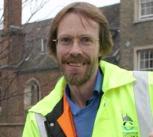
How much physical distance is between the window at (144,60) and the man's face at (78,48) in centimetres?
2418

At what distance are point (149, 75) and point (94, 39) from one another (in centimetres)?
32


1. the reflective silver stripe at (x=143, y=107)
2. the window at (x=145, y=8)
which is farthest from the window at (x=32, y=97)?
the reflective silver stripe at (x=143, y=107)

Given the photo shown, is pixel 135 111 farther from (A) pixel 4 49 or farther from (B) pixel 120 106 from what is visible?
(A) pixel 4 49

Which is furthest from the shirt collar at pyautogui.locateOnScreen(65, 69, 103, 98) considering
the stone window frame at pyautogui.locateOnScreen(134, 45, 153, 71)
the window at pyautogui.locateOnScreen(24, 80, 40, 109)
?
the stone window frame at pyautogui.locateOnScreen(134, 45, 153, 71)

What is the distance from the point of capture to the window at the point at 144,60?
26828 millimetres

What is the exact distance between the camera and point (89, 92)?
2.82 meters

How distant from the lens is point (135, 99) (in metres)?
2.62

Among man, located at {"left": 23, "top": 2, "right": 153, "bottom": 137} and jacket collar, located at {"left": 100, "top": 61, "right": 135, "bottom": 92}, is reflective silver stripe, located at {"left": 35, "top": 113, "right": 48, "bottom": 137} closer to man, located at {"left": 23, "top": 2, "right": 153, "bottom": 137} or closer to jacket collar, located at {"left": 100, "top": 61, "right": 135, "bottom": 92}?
man, located at {"left": 23, "top": 2, "right": 153, "bottom": 137}

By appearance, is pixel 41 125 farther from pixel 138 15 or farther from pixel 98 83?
pixel 138 15

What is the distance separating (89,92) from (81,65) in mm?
186

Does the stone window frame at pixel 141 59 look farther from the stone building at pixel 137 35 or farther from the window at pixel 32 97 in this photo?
the window at pixel 32 97

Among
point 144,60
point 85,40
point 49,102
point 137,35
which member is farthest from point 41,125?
point 144,60

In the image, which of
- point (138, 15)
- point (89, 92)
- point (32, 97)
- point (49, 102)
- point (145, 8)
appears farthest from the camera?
point (145, 8)

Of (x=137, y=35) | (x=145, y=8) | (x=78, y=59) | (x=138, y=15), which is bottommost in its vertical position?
(x=78, y=59)
